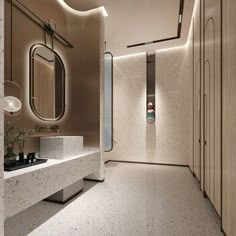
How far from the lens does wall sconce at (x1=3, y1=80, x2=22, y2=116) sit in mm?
2109

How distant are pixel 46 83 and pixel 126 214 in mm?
2377

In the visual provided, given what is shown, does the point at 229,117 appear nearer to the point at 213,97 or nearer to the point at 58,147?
the point at 213,97

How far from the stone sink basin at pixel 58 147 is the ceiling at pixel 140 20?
2583mm

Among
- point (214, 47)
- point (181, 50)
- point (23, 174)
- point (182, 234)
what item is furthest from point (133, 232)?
point (181, 50)

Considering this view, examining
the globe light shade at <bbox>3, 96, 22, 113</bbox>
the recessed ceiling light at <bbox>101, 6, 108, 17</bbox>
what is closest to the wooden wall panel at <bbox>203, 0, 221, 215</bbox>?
the recessed ceiling light at <bbox>101, 6, 108, 17</bbox>

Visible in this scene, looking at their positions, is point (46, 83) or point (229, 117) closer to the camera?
point (229, 117)

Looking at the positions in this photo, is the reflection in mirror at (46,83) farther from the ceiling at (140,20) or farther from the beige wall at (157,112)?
the beige wall at (157,112)

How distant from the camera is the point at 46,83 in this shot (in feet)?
9.26

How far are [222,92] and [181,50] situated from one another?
3.41 meters

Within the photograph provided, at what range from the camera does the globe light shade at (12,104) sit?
2.11 metres

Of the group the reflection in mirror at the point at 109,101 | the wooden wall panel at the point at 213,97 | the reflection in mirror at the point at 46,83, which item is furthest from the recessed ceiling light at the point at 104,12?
the wooden wall panel at the point at 213,97

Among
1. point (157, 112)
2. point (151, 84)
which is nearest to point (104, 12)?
point (151, 84)

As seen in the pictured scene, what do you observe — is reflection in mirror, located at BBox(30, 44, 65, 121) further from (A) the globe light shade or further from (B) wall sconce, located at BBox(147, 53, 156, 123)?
(B) wall sconce, located at BBox(147, 53, 156, 123)

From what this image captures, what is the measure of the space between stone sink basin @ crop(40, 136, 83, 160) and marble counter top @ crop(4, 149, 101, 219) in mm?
131
